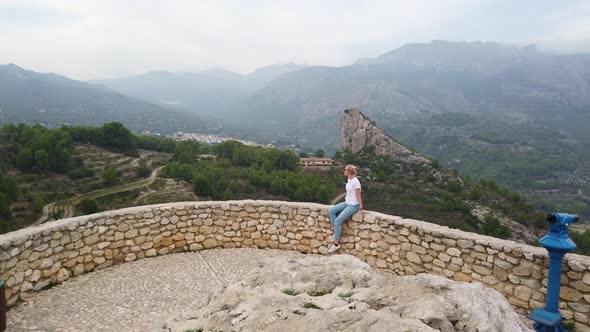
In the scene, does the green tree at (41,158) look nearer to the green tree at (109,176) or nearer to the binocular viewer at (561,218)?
the green tree at (109,176)

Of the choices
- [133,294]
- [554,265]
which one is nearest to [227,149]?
[133,294]

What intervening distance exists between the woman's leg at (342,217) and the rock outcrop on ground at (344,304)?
2754mm

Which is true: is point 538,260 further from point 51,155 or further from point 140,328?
point 51,155

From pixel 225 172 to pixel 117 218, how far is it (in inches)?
1875

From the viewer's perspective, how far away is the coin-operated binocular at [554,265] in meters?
4.36

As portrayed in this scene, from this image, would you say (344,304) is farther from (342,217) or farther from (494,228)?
(494,228)

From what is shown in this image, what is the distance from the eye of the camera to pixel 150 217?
7188 millimetres

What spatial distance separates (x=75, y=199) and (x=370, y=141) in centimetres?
5538

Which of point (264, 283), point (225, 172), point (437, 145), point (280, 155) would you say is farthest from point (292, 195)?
point (437, 145)

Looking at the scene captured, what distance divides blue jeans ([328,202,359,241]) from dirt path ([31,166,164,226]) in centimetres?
3661

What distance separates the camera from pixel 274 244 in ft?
25.2

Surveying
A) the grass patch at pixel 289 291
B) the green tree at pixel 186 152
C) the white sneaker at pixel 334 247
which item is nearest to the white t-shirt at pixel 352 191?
the white sneaker at pixel 334 247

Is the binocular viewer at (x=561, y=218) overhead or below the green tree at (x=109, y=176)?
overhead

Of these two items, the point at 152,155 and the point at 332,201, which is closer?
the point at 332,201
